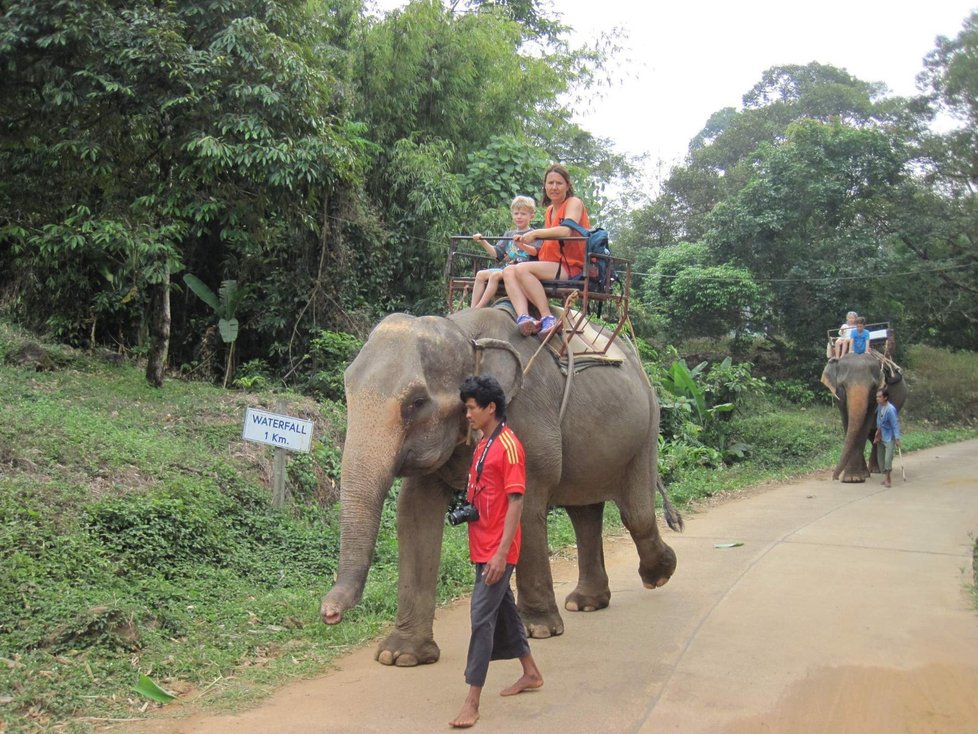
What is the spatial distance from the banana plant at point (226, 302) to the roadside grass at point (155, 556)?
2478 millimetres

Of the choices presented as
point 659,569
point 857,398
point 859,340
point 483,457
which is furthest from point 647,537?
point 859,340

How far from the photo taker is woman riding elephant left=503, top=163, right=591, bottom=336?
6473mm

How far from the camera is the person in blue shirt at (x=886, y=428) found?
15031mm

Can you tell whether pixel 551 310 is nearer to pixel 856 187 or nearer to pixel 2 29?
pixel 2 29

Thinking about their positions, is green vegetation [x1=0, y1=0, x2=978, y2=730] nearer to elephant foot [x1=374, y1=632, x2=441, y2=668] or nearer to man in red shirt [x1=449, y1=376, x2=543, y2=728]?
elephant foot [x1=374, y1=632, x2=441, y2=668]

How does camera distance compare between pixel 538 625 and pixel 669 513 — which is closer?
pixel 538 625

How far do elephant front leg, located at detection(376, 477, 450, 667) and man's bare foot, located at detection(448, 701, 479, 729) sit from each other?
1.02 metres

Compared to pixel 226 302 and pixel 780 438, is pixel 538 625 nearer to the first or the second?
pixel 226 302

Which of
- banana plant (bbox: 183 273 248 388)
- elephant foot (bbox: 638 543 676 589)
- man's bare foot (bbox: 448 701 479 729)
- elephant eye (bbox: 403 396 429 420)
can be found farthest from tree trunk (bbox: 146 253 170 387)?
man's bare foot (bbox: 448 701 479 729)

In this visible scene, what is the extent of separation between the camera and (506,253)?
7312mm

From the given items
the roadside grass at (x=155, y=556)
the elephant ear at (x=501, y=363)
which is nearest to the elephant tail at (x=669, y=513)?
the roadside grass at (x=155, y=556)

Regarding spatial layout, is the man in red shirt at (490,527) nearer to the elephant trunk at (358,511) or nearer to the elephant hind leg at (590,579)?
the elephant trunk at (358,511)

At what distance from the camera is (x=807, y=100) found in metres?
38.4

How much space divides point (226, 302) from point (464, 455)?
9157mm
